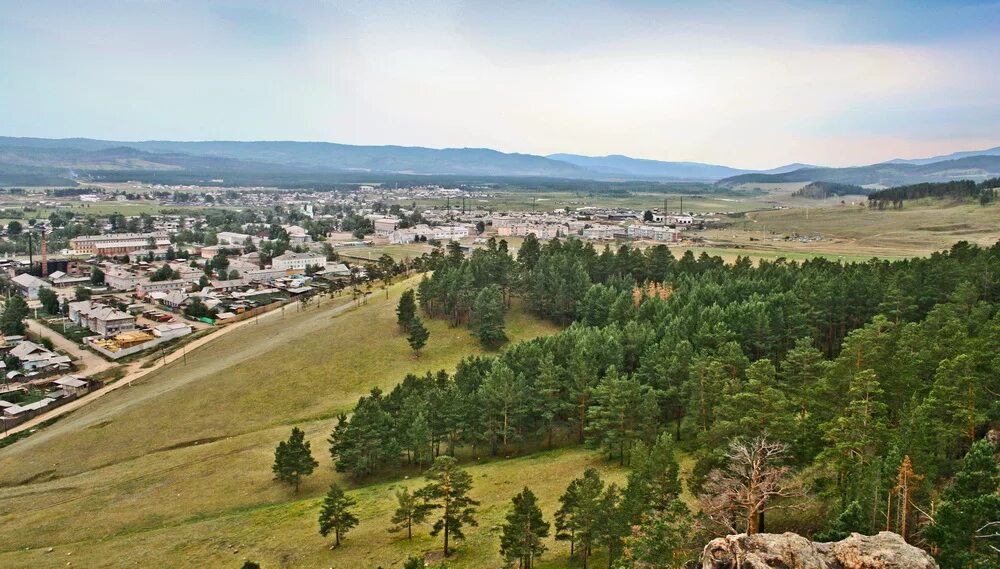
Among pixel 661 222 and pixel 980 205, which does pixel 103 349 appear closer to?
pixel 661 222

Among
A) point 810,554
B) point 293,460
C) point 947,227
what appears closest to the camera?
point 810,554

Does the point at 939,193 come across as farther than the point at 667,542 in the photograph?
Yes

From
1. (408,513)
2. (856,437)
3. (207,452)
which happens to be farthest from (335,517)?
(856,437)

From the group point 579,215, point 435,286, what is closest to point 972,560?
point 435,286

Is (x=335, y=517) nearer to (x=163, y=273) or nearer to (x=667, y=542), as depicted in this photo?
(x=667, y=542)

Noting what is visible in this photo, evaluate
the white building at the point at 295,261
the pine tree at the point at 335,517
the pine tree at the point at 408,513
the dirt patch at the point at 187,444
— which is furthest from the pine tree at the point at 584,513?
the white building at the point at 295,261

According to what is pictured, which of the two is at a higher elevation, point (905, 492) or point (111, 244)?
point (905, 492)

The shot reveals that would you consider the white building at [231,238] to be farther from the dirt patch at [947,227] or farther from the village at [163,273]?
the dirt patch at [947,227]
